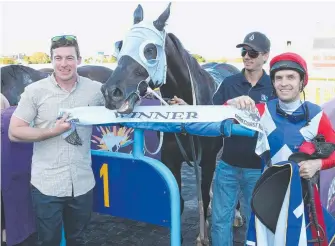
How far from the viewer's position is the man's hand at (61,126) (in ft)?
7.47

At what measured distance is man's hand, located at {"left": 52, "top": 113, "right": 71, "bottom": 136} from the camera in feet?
7.47

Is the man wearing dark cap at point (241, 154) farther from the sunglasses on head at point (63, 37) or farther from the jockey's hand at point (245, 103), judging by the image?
the sunglasses on head at point (63, 37)

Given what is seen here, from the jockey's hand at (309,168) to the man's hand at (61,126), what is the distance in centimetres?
130

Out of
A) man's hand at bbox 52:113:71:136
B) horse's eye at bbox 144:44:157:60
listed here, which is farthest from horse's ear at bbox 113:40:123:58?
man's hand at bbox 52:113:71:136

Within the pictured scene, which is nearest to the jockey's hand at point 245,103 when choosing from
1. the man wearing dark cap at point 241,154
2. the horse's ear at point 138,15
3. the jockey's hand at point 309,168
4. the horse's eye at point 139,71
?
the jockey's hand at point 309,168

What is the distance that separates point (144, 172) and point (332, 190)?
192 centimetres

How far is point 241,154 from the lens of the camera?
8.61 ft

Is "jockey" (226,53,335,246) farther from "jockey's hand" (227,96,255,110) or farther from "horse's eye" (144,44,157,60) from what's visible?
"horse's eye" (144,44,157,60)

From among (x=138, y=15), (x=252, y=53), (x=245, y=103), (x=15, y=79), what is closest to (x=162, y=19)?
(x=138, y=15)

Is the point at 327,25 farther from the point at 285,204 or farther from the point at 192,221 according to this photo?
the point at 285,204

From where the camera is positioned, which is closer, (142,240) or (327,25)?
→ (142,240)

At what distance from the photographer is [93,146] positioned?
4340 mm

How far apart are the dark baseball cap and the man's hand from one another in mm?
1278

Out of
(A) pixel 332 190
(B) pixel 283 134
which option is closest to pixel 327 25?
(A) pixel 332 190
